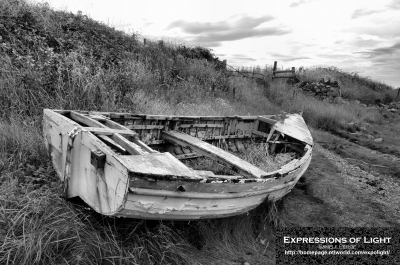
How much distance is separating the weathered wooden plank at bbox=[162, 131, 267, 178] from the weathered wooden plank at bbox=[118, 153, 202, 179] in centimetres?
121

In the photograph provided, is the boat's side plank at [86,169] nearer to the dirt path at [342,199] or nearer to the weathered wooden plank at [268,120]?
the dirt path at [342,199]

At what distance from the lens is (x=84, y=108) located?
5.28 m

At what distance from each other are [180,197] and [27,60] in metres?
4.50

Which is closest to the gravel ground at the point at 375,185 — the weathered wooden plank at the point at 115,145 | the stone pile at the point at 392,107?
the weathered wooden plank at the point at 115,145

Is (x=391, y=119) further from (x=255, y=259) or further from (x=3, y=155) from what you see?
(x=3, y=155)

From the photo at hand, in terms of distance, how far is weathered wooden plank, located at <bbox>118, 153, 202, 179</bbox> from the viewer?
2131 mm

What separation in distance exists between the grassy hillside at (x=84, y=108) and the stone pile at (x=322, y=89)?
6.52 meters

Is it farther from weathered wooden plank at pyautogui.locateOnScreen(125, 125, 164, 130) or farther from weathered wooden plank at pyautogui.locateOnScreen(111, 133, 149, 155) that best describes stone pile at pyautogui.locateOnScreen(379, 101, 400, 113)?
weathered wooden plank at pyautogui.locateOnScreen(111, 133, 149, 155)

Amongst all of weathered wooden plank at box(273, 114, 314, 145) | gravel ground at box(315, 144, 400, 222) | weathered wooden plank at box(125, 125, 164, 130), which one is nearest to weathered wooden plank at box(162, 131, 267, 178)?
weathered wooden plank at box(125, 125, 164, 130)

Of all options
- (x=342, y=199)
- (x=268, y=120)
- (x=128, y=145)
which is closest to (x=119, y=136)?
(x=128, y=145)

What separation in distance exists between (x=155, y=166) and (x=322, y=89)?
1812 centimetres

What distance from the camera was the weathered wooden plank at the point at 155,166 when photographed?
6.99ft

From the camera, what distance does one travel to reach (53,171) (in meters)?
3.36

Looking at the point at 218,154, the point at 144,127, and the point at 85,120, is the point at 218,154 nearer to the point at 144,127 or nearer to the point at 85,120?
the point at 144,127
